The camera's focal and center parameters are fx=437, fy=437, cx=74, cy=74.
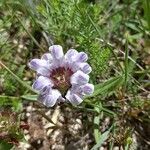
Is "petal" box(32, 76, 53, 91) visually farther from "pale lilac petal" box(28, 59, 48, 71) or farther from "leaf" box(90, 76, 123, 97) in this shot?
"leaf" box(90, 76, 123, 97)

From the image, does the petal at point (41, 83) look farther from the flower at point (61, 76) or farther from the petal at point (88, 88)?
the petal at point (88, 88)

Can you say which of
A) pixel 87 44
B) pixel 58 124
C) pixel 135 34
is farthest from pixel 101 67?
pixel 135 34

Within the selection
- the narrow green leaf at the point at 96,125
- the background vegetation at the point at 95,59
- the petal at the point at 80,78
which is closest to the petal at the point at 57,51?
the petal at the point at 80,78

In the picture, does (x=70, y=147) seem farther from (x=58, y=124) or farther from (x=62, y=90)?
(x=62, y=90)

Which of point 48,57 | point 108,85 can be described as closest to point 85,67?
point 48,57

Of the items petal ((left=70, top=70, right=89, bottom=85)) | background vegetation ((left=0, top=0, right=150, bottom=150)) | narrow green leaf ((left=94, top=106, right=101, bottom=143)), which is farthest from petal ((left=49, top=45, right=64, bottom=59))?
narrow green leaf ((left=94, top=106, right=101, bottom=143))

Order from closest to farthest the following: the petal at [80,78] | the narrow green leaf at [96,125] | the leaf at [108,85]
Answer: the petal at [80,78]
the leaf at [108,85]
the narrow green leaf at [96,125]

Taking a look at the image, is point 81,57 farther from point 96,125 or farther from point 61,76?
point 96,125
